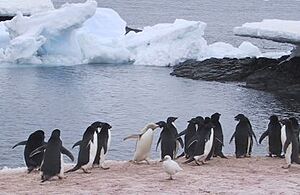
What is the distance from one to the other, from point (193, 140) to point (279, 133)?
66.3 inches

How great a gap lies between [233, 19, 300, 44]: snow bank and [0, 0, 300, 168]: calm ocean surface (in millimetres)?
1793

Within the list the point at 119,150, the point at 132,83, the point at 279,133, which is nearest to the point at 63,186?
the point at 279,133

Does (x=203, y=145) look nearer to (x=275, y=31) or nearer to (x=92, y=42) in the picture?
(x=275, y=31)

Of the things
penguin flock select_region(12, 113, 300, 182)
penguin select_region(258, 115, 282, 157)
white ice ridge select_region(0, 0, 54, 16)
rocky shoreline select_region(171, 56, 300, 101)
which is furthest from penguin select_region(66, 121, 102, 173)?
white ice ridge select_region(0, 0, 54, 16)

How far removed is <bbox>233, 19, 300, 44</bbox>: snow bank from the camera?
813 inches

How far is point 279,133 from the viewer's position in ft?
34.2

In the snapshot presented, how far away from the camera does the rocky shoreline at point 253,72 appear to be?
23.1 m

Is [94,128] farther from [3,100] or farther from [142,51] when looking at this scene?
[142,51]

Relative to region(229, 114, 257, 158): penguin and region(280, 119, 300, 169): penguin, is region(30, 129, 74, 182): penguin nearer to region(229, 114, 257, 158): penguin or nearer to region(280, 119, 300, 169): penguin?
region(280, 119, 300, 169): penguin

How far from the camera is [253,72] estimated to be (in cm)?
2492

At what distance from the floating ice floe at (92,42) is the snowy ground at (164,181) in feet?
54.0

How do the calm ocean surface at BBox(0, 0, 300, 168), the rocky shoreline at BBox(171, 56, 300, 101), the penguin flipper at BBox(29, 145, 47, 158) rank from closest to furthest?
the penguin flipper at BBox(29, 145, 47, 158) → the calm ocean surface at BBox(0, 0, 300, 168) → the rocky shoreline at BBox(171, 56, 300, 101)

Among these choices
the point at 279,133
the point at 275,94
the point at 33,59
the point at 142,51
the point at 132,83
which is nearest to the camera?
the point at 279,133

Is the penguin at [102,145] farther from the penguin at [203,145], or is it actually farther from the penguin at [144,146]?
the penguin at [203,145]
